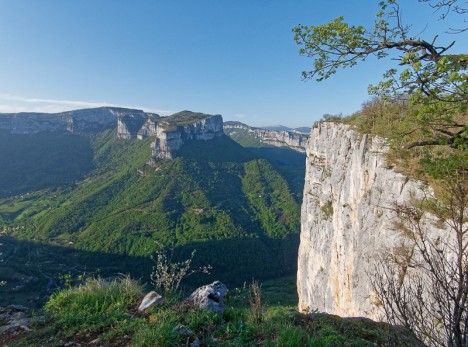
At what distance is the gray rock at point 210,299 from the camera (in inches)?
210

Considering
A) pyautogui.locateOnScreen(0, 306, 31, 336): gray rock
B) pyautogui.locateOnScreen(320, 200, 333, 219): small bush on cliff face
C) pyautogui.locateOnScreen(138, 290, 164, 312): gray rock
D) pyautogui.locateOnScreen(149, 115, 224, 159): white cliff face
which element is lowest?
pyautogui.locateOnScreen(320, 200, 333, 219): small bush on cliff face

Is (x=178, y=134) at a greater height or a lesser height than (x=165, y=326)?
greater

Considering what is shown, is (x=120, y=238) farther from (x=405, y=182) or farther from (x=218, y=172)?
(x=405, y=182)

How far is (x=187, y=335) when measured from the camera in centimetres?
422

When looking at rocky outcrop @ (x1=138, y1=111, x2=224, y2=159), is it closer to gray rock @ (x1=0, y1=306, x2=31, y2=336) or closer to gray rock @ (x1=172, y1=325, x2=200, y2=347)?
gray rock @ (x1=0, y1=306, x2=31, y2=336)

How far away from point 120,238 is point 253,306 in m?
87.2

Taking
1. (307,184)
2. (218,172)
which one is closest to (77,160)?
(218,172)

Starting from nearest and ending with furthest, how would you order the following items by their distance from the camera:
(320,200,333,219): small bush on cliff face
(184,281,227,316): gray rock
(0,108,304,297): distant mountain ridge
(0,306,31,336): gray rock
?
1. (0,306,31,336): gray rock
2. (184,281,227,316): gray rock
3. (320,200,333,219): small bush on cliff face
4. (0,108,304,297): distant mountain ridge

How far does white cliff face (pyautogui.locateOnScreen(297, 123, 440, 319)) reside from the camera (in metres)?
11.0

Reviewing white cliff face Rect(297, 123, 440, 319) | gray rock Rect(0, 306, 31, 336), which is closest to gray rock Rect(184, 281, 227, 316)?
gray rock Rect(0, 306, 31, 336)

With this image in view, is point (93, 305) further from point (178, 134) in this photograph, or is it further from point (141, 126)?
point (141, 126)

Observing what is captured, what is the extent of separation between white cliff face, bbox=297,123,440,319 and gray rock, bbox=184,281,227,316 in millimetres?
3755

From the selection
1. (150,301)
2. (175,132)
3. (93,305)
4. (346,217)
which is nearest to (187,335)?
(150,301)

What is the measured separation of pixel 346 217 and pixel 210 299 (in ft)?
43.1
